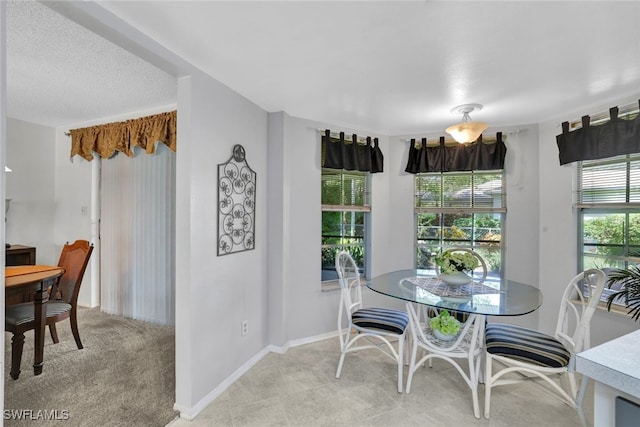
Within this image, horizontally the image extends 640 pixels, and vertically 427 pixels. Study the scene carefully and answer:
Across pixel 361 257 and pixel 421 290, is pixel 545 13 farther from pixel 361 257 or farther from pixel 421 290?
pixel 361 257

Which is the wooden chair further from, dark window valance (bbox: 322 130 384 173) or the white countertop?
the white countertop

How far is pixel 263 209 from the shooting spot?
2.79 meters

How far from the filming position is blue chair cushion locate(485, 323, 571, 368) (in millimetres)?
1838

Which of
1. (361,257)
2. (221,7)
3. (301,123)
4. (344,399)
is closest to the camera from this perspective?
(221,7)

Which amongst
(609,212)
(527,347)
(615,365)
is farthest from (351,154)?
(615,365)

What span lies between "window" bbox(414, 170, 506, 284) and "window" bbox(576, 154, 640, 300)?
0.67m

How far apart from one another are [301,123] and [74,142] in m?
2.87

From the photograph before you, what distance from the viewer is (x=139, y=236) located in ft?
11.2

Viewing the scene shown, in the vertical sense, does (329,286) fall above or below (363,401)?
above

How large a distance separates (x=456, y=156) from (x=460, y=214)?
0.66 meters

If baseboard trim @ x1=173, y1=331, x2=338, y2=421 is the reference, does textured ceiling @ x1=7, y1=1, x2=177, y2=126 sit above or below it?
above

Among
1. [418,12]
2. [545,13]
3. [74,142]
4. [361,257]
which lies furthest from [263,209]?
[74,142]

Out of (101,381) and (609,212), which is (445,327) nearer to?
(609,212)


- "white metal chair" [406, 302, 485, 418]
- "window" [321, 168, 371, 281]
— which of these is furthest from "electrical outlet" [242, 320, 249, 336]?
"white metal chair" [406, 302, 485, 418]
